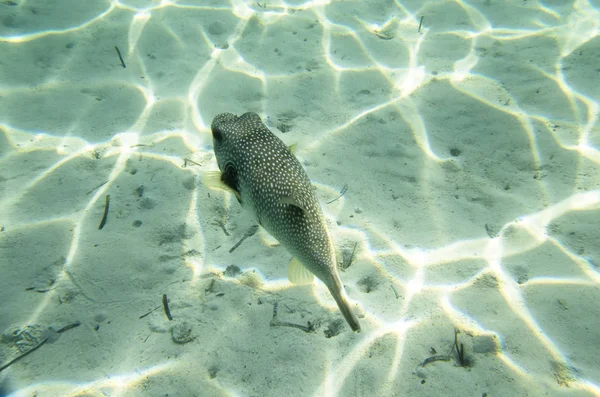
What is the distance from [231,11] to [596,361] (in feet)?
23.9

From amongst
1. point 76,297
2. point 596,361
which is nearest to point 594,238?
point 596,361

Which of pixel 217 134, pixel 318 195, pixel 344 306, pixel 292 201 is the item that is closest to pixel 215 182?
pixel 217 134

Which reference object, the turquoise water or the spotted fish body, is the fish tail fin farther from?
the turquoise water

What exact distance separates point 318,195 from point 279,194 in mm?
1638

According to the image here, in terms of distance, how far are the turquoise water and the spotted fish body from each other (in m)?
0.92

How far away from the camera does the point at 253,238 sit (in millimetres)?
3605

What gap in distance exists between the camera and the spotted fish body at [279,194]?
2.28 m

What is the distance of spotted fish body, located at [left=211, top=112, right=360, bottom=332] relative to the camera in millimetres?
2275

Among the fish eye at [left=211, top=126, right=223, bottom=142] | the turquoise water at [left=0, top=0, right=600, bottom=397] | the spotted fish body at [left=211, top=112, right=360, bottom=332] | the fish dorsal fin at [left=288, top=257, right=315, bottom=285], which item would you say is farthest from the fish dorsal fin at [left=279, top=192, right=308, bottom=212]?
the turquoise water at [left=0, top=0, right=600, bottom=397]

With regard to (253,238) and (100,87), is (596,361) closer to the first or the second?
(253,238)

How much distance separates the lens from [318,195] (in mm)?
3961

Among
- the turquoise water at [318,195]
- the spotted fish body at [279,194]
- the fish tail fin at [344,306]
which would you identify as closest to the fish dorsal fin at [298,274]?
the spotted fish body at [279,194]

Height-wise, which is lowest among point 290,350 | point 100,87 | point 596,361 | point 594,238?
point 290,350

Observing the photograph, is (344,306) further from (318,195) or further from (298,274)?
(318,195)
